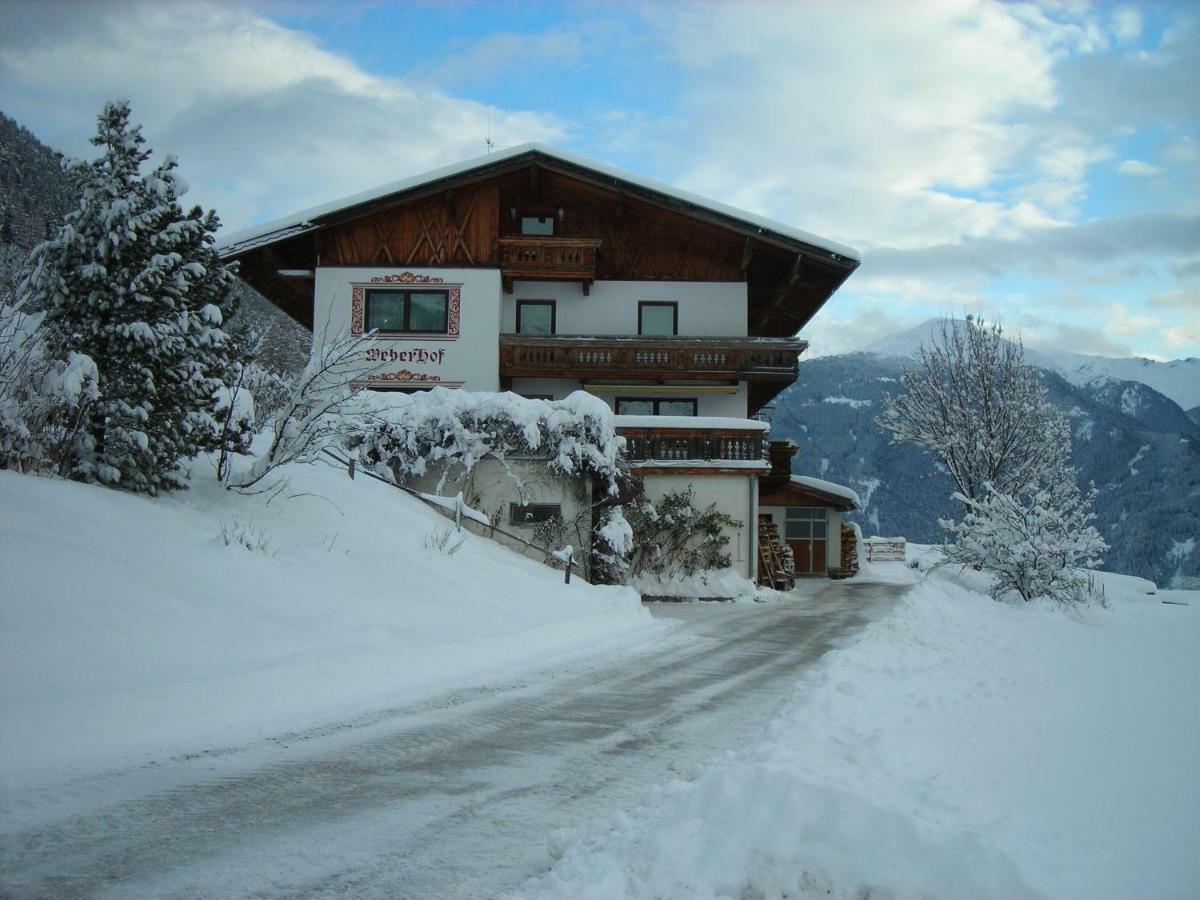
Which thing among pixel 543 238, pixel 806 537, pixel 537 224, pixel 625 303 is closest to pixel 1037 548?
pixel 625 303

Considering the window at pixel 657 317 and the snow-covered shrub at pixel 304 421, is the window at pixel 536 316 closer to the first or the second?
the window at pixel 657 317

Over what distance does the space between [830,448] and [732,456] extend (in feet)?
377

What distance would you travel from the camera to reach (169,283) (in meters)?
10.8

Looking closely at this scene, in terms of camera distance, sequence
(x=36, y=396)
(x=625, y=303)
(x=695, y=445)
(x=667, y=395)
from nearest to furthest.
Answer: (x=36, y=396) → (x=695, y=445) → (x=625, y=303) → (x=667, y=395)

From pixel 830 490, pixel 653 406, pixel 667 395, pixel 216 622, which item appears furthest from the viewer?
pixel 830 490

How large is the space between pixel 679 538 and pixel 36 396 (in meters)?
16.0

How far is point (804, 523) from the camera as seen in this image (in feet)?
137

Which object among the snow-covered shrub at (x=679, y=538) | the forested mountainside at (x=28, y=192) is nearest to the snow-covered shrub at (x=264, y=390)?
the snow-covered shrub at (x=679, y=538)

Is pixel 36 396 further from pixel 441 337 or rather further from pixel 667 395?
pixel 667 395

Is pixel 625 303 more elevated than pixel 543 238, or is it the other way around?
pixel 543 238

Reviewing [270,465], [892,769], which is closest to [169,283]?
[270,465]

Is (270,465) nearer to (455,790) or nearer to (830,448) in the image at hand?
(455,790)

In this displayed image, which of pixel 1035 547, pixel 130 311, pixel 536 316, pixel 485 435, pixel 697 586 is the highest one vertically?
pixel 536 316

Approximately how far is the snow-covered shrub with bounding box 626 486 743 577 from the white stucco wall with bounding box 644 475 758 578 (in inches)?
6.5
